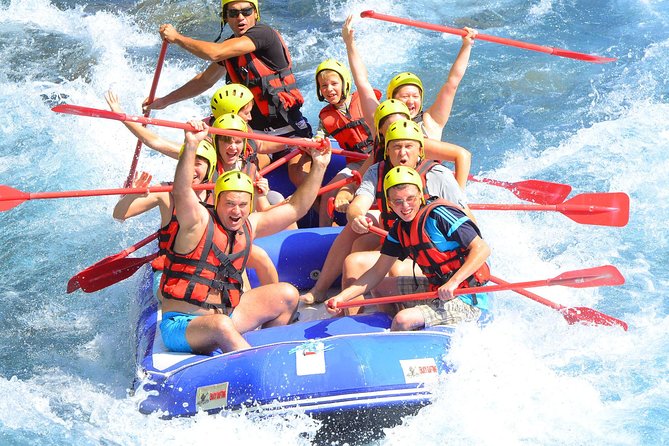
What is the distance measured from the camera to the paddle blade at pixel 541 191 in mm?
6371

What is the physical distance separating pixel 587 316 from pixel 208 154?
2253mm

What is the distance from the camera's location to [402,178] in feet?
16.3

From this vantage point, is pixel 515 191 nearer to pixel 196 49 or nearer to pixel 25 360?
pixel 196 49

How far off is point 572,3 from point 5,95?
21.3 ft

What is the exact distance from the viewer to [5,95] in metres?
10.4

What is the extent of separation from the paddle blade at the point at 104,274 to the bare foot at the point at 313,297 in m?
0.96

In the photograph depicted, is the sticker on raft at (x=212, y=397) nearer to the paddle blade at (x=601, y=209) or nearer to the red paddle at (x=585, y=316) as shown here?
the red paddle at (x=585, y=316)

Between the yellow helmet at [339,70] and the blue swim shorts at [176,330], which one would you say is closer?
the blue swim shorts at [176,330]

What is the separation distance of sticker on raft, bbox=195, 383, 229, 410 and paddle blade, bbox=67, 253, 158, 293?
145 centimetres

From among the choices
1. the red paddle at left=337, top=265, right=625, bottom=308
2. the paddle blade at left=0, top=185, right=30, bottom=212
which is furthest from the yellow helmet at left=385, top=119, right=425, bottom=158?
the paddle blade at left=0, top=185, right=30, bottom=212

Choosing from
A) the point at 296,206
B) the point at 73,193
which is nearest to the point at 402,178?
the point at 296,206

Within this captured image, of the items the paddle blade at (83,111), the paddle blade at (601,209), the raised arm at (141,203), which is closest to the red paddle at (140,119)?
the paddle blade at (83,111)

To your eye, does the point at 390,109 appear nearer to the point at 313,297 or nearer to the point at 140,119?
the point at 313,297

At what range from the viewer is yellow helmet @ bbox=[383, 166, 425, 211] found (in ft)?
16.3
